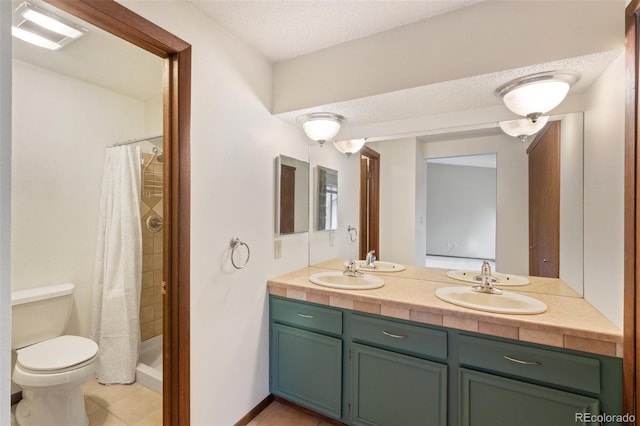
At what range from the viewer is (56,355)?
72.2 inches

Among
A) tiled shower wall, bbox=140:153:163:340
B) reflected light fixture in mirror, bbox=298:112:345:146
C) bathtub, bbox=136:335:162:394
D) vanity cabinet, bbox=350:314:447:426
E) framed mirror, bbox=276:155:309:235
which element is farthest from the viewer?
tiled shower wall, bbox=140:153:163:340

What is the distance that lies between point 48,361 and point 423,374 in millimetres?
2131

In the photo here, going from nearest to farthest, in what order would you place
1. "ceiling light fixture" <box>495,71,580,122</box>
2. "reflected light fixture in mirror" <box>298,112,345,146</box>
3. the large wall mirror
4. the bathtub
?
"ceiling light fixture" <box>495,71,580,122</box>
the large wall mirror
"reflected light fixture in mirror" <box>298,112,345,146</box>
the bathtub

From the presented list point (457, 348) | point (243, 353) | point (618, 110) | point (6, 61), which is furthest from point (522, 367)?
point (6, 61)

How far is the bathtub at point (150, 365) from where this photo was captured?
88.0 inches

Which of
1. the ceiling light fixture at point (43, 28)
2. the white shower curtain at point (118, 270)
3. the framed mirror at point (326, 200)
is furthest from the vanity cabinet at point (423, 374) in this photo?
the ceiling light fixture at point (43, 28)

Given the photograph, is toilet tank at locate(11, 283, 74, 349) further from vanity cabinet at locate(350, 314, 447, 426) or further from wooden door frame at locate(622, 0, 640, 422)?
wooden door frame at locate(622, 0, 640, 422)

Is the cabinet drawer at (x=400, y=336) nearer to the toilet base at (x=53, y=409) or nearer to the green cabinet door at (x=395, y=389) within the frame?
the green cabinet door at (x=395, y=389)

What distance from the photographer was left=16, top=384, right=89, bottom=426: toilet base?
1748 millimetres

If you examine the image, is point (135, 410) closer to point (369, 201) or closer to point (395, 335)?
point (395, 335)

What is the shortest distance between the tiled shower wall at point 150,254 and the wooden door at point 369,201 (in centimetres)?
185

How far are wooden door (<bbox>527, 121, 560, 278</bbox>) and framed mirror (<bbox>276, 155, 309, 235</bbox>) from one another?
4.99 ft

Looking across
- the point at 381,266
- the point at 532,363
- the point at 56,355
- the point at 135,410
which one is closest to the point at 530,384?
the point at 532,363

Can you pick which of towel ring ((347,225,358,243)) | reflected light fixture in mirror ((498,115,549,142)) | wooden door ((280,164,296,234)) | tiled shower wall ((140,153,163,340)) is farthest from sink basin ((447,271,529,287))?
tiled shower wall ((140,153,163,340))
